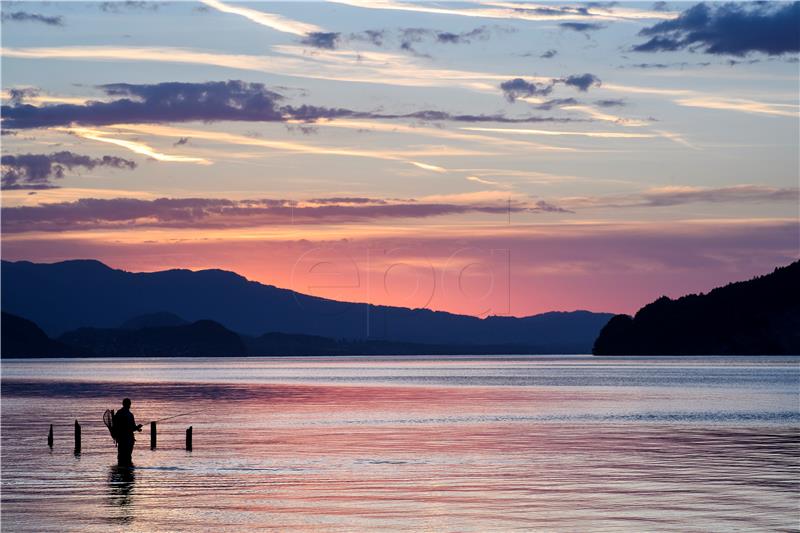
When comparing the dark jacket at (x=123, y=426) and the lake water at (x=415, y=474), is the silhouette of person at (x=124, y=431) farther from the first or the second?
the lake water at (x=415, y=474)

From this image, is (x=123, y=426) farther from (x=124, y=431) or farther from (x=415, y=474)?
(x=415, y=474)

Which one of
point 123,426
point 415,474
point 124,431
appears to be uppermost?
point 123,426

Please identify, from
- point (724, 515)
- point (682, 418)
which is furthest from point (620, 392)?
point (724, 515)

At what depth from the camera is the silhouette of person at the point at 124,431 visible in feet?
161

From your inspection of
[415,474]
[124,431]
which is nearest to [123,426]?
[124,431]

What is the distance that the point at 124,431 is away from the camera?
49500mm

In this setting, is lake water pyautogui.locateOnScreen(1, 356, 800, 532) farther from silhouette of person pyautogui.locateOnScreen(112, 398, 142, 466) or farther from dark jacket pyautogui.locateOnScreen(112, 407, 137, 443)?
dark jacket pyautogui.locateOnScreen(112, 407, 137, 443)

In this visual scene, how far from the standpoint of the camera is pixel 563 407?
4131 inches

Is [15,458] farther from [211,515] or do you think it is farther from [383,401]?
[383,401]

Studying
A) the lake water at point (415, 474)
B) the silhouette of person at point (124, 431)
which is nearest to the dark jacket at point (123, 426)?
the silhouette of person at point (124, 431)

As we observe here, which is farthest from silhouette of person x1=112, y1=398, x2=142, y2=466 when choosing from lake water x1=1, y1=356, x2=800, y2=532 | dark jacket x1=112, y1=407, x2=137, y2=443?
lake water x1=1, y1=356, x2=800, y2=532

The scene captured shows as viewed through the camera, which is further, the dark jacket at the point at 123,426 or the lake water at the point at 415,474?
the dark jacket at the point at 123,426

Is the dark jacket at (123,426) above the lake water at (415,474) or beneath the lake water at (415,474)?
above

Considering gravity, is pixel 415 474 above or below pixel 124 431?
below
